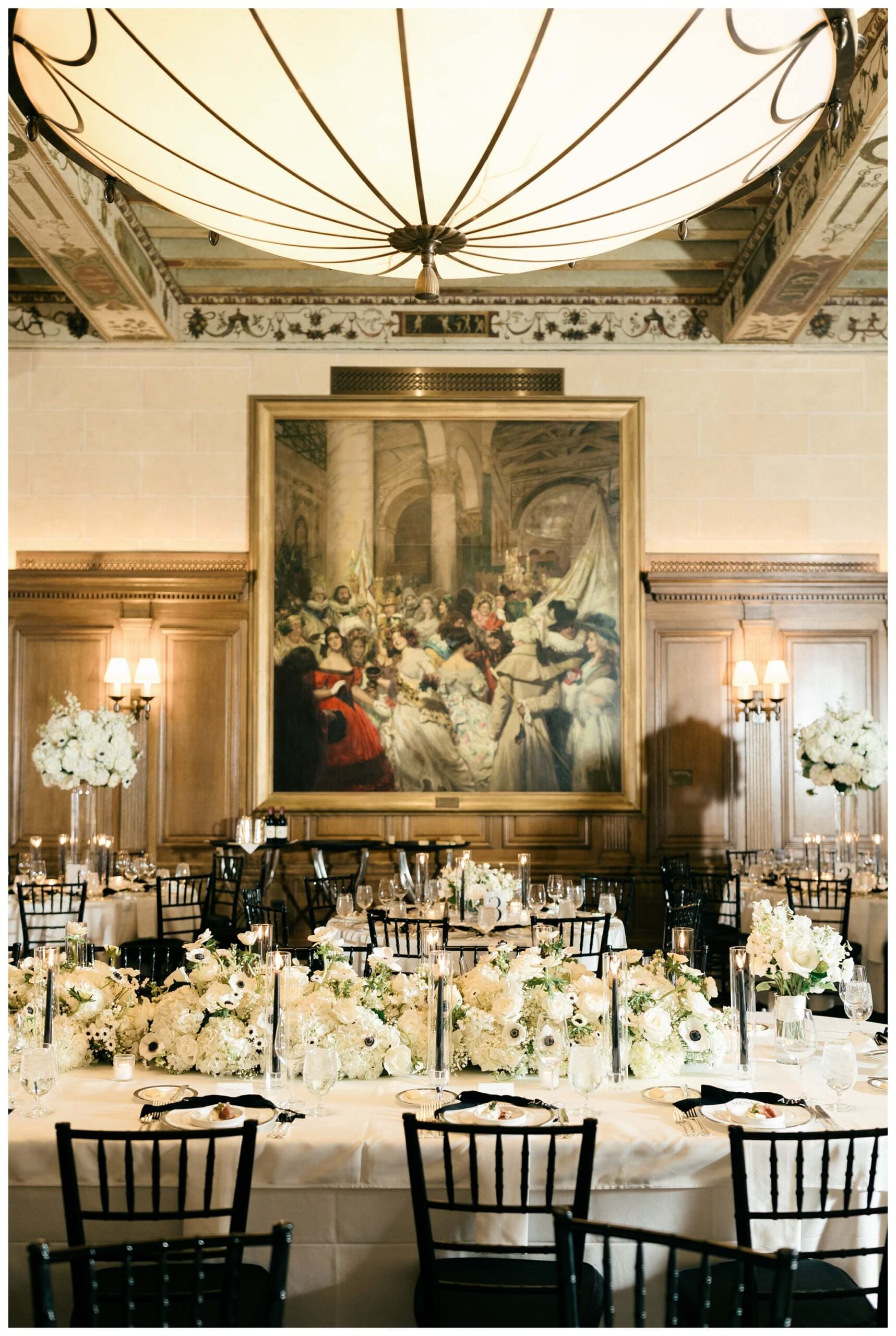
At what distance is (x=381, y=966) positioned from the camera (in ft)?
13.3

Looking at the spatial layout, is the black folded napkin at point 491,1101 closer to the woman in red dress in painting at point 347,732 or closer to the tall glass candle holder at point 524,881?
the tall glass candle holder at point 524,881

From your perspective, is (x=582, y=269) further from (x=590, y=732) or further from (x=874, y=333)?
(x=590, y=732)

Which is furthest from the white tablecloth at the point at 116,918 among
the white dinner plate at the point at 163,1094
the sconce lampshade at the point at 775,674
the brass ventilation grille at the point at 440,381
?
the sconce lampshade at the point at 775,674

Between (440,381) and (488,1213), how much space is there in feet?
28.5

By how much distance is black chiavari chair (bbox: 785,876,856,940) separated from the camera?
752cm

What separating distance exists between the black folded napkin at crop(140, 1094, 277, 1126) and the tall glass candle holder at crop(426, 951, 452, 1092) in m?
0.51

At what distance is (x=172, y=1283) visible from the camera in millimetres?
2816

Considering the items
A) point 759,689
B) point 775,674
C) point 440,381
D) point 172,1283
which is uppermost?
point 440,381

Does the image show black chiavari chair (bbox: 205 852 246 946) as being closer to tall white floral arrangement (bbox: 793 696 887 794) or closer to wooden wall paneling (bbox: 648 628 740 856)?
wooden wall paneling (bbox: 648 628 740 856)

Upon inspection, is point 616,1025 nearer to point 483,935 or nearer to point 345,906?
point 345,906

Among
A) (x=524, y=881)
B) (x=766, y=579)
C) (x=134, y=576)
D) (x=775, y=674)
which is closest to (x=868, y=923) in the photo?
(x=524, y=881)

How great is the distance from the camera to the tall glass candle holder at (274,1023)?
347 centimetres

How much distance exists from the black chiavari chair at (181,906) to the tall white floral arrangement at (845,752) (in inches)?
189

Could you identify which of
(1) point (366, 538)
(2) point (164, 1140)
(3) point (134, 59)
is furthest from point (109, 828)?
(3) point (134, 59)
